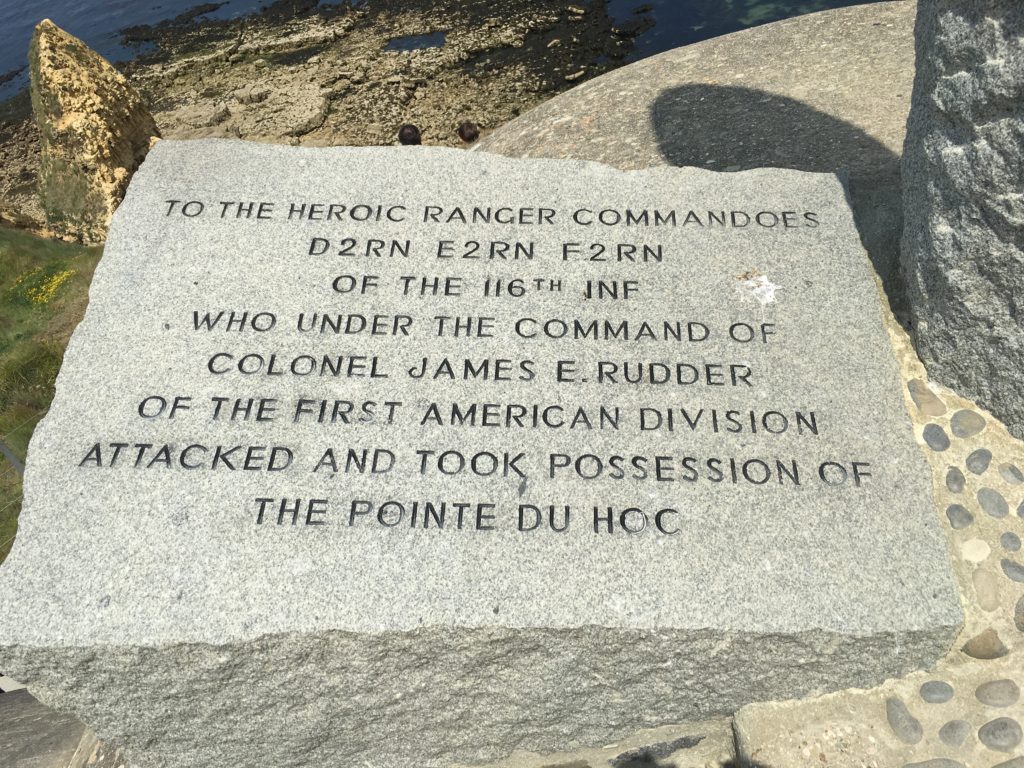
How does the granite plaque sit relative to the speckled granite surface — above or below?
above

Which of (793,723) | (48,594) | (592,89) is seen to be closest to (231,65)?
(592,89)

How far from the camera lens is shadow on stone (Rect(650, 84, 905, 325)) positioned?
4.23 m

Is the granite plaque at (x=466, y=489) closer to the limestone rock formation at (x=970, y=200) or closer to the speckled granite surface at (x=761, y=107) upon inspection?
the limestone rock formation at (x=970, y=200)

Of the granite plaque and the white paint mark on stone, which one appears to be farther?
the white paint mark on stone

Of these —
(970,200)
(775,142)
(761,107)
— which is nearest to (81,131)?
(761,107)

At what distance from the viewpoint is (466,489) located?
298cm

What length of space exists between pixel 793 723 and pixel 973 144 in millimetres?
2157

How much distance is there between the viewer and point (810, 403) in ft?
10.4

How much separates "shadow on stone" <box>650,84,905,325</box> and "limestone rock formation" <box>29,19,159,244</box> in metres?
5.09

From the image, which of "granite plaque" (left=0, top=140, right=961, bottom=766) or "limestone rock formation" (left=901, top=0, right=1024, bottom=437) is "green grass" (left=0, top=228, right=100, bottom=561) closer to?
"granite plaque" (left=0, top=140, right=961, bottom=766)

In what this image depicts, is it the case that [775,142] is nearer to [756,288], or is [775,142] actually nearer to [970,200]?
[756,288]

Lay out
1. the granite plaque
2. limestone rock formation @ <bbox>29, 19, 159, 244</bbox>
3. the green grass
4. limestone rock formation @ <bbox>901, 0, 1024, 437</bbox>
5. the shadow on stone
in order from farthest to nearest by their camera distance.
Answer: limestone rock formation @ <bbox>29, 19, 159, 244</bbox>
the green grass
the shadow on stone
limestone rock formation @ <bbox>901, 0, 1024, 437</bbox>
the granite plaque

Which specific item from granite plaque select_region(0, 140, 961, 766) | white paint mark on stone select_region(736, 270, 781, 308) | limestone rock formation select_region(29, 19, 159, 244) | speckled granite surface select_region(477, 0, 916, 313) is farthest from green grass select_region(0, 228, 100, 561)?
white paint mark on stone select_region(736, 270, 781, 308)

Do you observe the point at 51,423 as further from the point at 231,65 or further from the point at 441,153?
the point at 231,65
